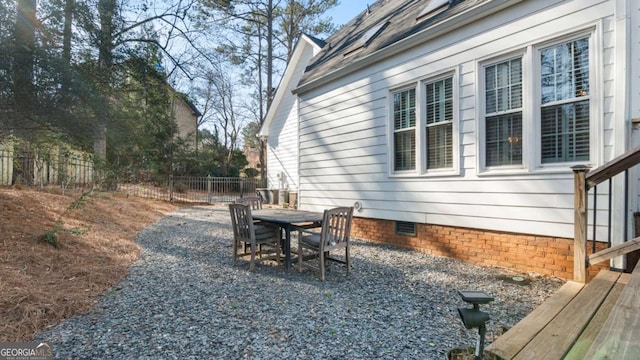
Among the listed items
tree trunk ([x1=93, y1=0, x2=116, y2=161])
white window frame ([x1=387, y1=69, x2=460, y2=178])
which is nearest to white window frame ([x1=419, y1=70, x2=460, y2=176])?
white window frame ([x1=387, y1=69, x2=460, y2=178])

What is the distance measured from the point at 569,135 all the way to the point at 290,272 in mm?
4243

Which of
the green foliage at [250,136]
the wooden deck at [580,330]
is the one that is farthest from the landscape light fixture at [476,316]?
the green foliage at [250,136]

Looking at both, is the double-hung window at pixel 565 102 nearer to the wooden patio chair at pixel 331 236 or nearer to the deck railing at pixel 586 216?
the deck railing at pixel 586 216

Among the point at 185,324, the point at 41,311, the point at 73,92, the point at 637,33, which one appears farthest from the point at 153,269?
the point at 637,33

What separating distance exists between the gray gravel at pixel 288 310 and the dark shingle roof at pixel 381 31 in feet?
13.7

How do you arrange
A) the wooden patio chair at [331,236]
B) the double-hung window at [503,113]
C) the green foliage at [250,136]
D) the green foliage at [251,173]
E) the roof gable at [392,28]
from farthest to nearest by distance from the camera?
the green foliage at [250,136] → the green foliage at [251,173] → the roof gable at [392,28] → the double-hung window at [503,113] → the wooden patio chair at [331,236]

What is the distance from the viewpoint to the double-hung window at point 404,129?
614 centimetres

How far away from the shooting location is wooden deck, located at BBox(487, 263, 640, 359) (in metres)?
1.65

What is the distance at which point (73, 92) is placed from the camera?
4277mm

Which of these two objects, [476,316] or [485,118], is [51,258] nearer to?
[476,316]

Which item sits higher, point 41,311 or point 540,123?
point 540,123

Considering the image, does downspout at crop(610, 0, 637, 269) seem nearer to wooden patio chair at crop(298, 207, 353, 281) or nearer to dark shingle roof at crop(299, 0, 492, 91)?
dark shingle roof at crop(299, 0, 492, 91)

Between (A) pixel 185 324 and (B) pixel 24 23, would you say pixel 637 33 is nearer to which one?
(A) pixel 185 324

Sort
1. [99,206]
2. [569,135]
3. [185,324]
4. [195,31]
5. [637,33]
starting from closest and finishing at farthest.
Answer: [185,324]
[637,33]
[569,135]
[99,206]
[195,31]
